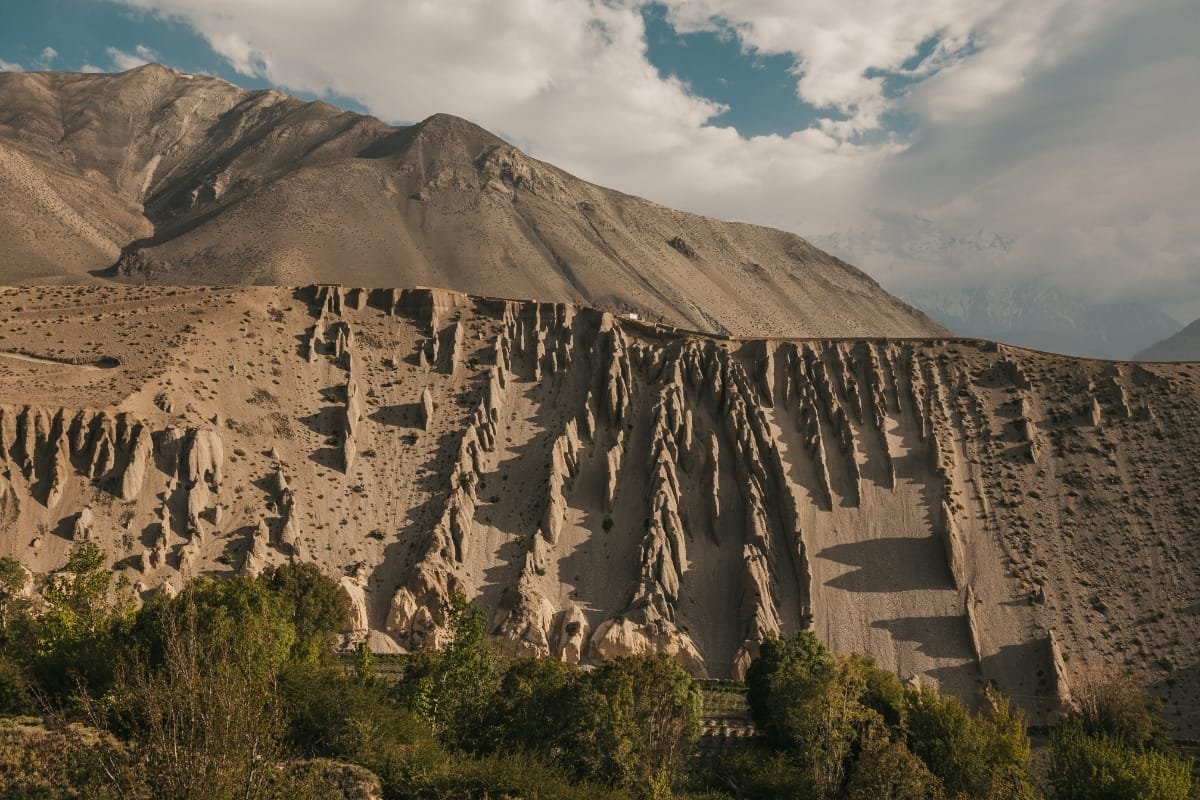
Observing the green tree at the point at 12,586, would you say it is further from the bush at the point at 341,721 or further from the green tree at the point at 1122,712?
the green tree at the point at 1122,712

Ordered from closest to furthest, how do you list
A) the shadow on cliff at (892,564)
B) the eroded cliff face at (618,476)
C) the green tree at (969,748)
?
the green tree at (969,748)
the eroded cliff face at (618,476)
the shadow on cliff at (892,564)

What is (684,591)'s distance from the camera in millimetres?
69625

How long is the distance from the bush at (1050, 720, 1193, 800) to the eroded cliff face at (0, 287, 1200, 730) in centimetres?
2188

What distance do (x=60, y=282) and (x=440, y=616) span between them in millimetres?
109602

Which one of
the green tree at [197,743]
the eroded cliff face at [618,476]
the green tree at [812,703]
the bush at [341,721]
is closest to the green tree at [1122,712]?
the eroded cliff face at [618,476]

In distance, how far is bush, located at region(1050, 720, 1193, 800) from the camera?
34.6m

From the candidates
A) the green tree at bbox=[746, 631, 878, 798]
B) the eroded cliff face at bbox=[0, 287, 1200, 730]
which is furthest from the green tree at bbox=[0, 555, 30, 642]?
the green tree at bbox=[746, 631, 878, 798]

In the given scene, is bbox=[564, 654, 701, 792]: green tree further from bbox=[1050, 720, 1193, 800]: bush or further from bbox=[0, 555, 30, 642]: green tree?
bbox=[0, 555, 30, 642]: green tree

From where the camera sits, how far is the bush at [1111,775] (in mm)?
34562

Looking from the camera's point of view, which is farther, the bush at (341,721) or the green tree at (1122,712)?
the green tree at (1122,712)

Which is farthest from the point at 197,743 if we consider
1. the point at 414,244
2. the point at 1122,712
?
the point at 414,244

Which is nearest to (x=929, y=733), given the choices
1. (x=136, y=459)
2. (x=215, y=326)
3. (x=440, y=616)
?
(x=440, y=616)

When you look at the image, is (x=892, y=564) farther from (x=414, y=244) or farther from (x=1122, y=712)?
(x=414, y=244)

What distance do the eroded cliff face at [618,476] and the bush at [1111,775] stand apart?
21.9 meters
